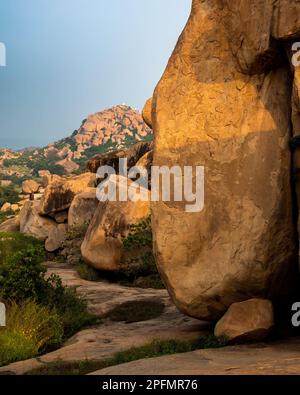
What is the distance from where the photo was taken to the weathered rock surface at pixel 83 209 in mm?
22562

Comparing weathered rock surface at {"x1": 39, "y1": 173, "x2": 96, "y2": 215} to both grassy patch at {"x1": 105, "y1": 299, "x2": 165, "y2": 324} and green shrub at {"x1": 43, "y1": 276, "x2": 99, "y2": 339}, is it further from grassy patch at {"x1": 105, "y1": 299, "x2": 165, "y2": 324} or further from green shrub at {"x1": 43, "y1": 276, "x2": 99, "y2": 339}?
green shrub at {"x1": 43, "y1": 276, "x2": 99, "y2": 339}

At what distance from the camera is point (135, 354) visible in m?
6.73

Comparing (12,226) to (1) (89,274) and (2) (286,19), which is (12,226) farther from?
(2) (286,19)

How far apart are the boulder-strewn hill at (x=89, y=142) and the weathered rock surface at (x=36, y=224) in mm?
82032

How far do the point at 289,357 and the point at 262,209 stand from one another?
226 centimetres

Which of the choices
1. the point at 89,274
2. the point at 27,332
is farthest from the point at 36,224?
the point at 27,332

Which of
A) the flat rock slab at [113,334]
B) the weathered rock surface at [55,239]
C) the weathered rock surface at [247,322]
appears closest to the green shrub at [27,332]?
the flat rock slab at [113,334]

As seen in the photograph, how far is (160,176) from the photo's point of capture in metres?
8.17

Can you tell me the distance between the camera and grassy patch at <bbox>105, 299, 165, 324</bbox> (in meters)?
9.95

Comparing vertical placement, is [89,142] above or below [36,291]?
above

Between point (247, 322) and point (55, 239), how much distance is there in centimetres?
1905
